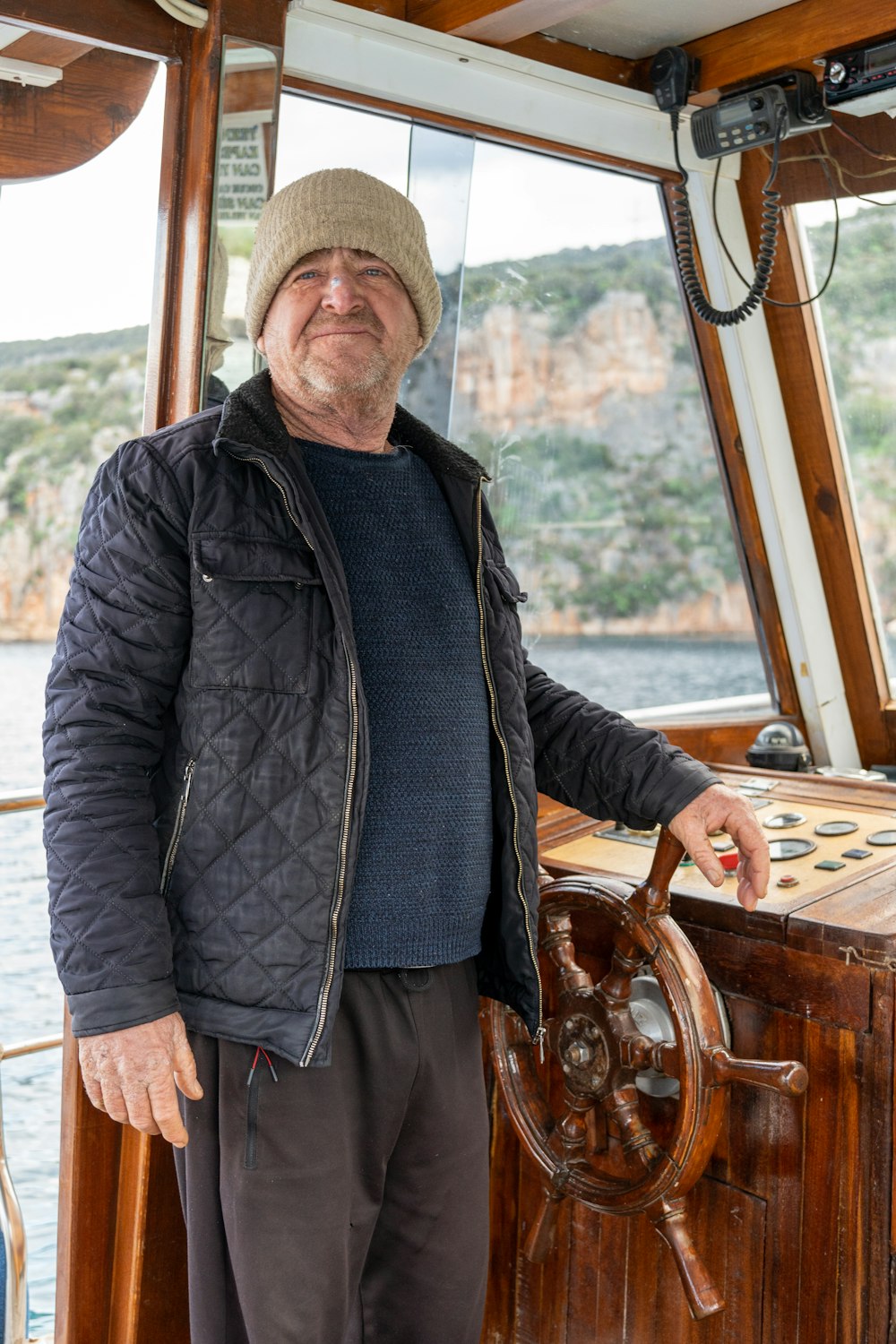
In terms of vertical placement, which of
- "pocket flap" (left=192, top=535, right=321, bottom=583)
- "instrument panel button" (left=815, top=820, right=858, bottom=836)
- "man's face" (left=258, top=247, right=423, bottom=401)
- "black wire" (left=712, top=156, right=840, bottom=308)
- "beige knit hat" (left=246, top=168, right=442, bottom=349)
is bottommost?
"instrument panel button" (left=815, top=820, right=858, bottom=836)

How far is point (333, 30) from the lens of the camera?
2020 mm

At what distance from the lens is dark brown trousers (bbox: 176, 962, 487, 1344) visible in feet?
4.62

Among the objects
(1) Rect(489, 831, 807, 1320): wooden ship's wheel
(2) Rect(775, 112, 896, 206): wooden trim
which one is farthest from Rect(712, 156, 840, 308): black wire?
(1) Rect(489, 831, 807, 1320): wooden ship's wheel

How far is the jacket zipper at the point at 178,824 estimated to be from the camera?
4.62 ft

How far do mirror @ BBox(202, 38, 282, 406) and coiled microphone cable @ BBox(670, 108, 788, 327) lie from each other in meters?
0.89

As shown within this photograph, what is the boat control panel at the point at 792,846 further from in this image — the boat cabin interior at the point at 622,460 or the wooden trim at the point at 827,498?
the wooden trim at the point at 827,498

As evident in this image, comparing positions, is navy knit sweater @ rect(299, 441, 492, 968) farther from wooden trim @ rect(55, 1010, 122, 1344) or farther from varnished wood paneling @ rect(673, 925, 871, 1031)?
wooden trim @ rect(55, 1010, 122, 1344)

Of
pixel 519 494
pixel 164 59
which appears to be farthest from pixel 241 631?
pixel 519 494

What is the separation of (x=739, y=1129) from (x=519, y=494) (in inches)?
52.8

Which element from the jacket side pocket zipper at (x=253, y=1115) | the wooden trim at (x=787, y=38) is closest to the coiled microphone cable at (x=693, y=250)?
the wooden trim at (x=787, y=38)

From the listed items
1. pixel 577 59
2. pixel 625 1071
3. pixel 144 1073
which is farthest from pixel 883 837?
pixel 577 59

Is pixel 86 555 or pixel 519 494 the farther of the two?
pixel 519 494

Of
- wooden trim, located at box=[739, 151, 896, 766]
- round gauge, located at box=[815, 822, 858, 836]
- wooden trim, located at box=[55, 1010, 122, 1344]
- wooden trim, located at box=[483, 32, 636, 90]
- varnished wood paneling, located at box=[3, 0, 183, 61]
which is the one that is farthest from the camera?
wooden trim, located at box=[739, 151, 896, 766]

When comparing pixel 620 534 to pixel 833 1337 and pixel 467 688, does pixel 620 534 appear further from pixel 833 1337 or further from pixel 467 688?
pixel 833 1337
